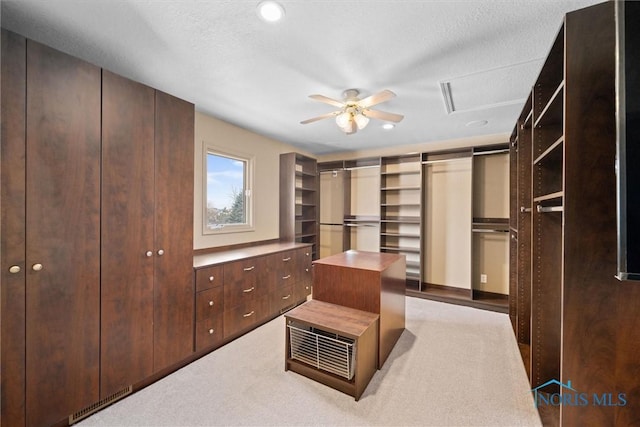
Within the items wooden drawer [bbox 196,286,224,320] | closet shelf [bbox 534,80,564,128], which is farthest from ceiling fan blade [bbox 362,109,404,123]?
wooden drawer [bbox 196,286,224,320]

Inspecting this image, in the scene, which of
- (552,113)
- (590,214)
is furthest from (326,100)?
(590,214)

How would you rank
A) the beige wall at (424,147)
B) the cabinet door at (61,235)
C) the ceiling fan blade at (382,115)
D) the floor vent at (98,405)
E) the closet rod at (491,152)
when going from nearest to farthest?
the cabinet door at (61,235)
the floor vent at (98,405)
the ceiling fan blade at (382,115)
the closet rod at (491,152)
the beige wall at (424,147)

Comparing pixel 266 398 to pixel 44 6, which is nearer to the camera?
pixel 44 6

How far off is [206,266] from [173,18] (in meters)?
1.94

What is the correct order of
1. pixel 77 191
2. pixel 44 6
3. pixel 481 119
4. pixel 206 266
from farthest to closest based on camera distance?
1. pixel 481 119
2. pixel 206 266
3. pixel 77 191
4. pixel 44 6

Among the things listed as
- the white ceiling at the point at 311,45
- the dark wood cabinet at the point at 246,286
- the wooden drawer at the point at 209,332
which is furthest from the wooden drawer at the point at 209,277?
the white ceiling at the point at 311,45

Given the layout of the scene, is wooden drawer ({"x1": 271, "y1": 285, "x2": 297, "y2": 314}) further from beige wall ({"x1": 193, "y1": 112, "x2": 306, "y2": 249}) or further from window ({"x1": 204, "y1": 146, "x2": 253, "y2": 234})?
window ({"x1": 204, "y1": 146, "x2": 253, "y2": 234})

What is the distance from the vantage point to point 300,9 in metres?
1.46

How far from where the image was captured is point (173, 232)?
2156 mm

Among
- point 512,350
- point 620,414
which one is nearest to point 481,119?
point 512,350

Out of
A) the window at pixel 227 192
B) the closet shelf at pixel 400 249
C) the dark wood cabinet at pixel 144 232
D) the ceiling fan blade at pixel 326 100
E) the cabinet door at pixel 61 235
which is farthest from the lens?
the closet shelf at pixel 400 249

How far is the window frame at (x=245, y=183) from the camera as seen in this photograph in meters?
3.15

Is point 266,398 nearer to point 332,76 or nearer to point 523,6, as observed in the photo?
point 332,76

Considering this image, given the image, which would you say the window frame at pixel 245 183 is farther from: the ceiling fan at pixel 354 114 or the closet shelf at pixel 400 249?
the closet shelf at pixel 400 249
